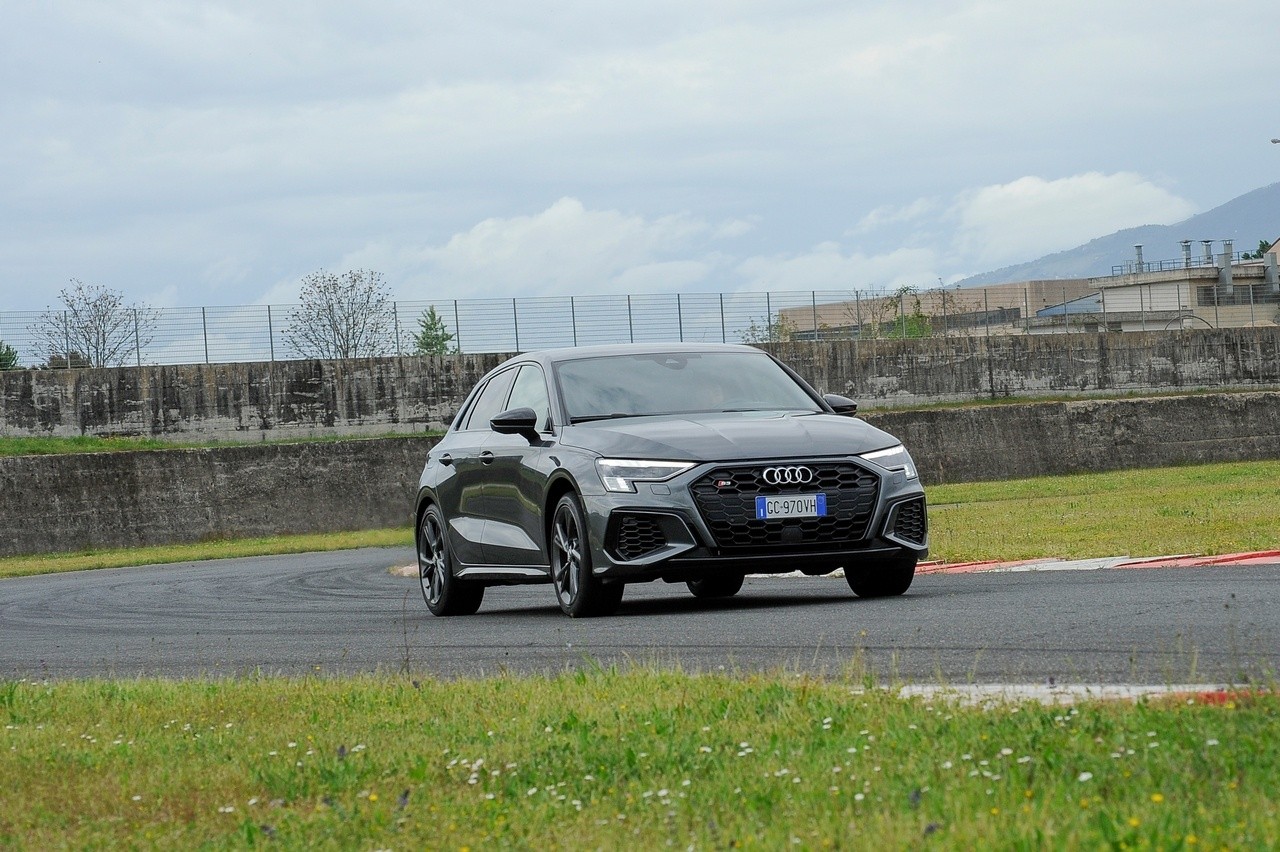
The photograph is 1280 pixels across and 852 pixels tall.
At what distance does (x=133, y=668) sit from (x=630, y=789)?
19.3 ft

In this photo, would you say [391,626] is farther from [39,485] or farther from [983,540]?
[39,485]

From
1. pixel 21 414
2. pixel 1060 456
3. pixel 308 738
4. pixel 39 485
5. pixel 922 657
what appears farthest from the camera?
pixel 1060 456

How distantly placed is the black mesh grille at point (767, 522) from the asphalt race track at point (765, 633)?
449mm

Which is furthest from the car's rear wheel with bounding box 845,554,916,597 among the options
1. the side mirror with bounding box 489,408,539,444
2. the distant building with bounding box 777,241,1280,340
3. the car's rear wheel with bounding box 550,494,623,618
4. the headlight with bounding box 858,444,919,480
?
the distant building with bounding box 777,241,1280,340

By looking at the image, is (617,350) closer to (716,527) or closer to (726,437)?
(726,437)

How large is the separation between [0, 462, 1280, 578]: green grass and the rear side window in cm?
477

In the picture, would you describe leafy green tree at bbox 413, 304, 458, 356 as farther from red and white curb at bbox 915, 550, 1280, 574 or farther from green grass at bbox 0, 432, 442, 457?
red and white curb at bbox 915, 550, 1280, 574

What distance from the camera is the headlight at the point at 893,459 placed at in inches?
415

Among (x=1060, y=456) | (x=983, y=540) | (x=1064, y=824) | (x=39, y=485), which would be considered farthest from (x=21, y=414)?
(x=1064, y=824)

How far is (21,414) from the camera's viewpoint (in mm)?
39750

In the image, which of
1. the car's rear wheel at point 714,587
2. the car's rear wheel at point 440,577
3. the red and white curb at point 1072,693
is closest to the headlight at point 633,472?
the car's rear wheel at point 440,577

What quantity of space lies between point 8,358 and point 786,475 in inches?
1325

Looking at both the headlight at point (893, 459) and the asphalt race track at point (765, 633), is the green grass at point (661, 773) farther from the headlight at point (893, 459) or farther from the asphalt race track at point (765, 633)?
the headlight at point (893, 459)

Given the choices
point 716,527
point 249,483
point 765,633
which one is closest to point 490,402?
point 716,527
